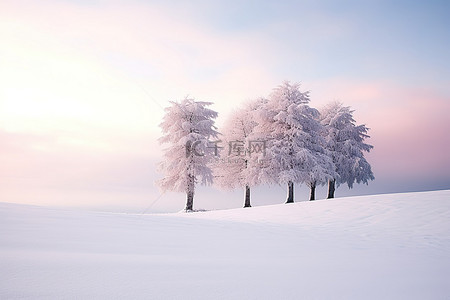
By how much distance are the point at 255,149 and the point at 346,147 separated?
1067 cm

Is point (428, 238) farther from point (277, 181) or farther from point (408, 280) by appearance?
point (277, 181)

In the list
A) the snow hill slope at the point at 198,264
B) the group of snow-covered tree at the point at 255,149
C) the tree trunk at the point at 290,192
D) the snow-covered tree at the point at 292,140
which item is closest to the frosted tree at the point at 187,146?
the group of snow-covered tree at the point at 255,149

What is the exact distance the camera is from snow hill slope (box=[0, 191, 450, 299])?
247cm

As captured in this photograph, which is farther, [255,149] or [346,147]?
[346,147]

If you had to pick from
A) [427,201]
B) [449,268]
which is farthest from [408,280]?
[427,201]

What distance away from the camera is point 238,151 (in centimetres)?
2406

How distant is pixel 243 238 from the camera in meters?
5.73

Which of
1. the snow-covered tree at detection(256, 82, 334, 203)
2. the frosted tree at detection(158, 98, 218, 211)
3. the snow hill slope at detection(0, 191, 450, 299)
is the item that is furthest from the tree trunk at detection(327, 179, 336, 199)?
the snow hill slope at detection(0, 191, 450, 299)

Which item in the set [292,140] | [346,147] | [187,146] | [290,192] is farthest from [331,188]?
[187,146]

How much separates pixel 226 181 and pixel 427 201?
15.5 meters

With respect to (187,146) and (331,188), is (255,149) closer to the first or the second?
(187,146)

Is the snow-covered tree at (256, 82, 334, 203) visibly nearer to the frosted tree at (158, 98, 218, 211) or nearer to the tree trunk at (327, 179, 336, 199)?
the tree trunk at (327, 179, 336, 199)

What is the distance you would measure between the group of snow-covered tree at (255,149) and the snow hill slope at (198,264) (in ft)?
48.8

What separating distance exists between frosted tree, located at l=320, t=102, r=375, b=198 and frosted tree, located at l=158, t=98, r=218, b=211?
501 inches
